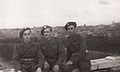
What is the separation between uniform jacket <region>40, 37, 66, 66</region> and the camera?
A: 5.19 metres

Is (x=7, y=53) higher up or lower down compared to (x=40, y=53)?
lower down

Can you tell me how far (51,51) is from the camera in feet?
17.2

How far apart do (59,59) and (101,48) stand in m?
12.3

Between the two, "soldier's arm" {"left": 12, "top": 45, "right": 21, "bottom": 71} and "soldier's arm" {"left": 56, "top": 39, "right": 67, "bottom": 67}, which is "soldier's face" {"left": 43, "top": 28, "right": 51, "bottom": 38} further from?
"soldier's arm" {"left": 12, "top": 45, "right": 21, "bottom": 71}

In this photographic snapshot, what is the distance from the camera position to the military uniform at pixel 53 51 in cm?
518

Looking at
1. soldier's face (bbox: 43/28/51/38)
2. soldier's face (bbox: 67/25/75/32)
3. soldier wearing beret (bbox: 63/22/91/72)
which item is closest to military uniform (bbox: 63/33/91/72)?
soldier wearing beret (bbox: 63/22/91/72)

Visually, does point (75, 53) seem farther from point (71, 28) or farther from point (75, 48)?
point (71, 28)

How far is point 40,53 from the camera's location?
504cm

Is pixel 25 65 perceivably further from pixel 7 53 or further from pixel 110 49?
pixel 7 53

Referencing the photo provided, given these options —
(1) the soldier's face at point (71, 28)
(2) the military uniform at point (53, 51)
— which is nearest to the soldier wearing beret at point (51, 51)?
(2) the military uniform at point (53, 51)

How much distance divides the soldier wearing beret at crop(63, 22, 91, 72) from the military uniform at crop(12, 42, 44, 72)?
741mm

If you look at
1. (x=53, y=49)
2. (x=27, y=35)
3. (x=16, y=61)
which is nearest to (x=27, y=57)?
(x=16, y=61)

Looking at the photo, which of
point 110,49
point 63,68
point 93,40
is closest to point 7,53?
point 93,40

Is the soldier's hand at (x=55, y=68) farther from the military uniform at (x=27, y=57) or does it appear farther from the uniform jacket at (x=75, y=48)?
the uniform jacket at (x=75, y=48)
